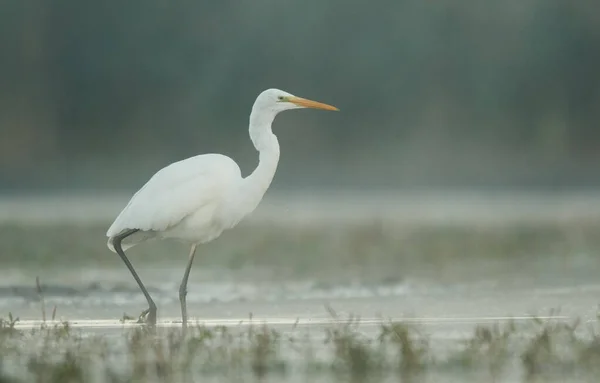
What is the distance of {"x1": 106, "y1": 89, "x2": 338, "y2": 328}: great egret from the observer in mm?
9086

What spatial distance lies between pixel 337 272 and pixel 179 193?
15.2ft

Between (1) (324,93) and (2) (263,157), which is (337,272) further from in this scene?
(1) (324,93)

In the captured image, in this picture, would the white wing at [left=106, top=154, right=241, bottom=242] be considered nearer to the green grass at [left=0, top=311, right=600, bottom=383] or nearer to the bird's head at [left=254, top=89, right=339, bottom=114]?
the bird's head at [left=254, top=89, right=339, bottom=114]

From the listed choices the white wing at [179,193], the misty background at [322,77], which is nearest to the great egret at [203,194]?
the white wing at [179,193]

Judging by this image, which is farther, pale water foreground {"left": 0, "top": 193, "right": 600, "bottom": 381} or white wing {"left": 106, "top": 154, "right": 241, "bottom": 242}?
pale water foreground {"left": 0, "top": 193, "right": 600, "bottom": 381}

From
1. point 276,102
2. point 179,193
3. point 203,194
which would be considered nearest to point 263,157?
point 276,102

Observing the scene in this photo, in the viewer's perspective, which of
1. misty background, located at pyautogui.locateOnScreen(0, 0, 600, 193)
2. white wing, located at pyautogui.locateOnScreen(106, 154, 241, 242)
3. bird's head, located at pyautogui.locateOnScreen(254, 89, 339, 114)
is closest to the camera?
white wing, located at pyautogui.locateOnScreen(106, 154, 241, 242)

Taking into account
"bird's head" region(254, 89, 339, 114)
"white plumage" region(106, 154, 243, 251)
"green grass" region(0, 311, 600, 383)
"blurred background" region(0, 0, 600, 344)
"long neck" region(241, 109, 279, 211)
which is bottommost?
"green grass" region(0, 311, 600, 383)

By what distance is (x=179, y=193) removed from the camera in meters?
9.07

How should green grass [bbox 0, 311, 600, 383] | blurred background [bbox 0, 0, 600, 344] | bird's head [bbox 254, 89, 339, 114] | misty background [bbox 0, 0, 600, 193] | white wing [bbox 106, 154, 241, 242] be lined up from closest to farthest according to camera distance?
green grass [bbox 0, 311, 600, 383] < white wing [bbox 106, 154, 241, 242] < bird's head [bbox 254, 89, 339, 114] < blurred background [bbox 0, 0, 600, 344] < misty background [bbox 0, 0, 600, 193]

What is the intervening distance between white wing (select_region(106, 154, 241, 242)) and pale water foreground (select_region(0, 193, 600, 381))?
24.3 inches

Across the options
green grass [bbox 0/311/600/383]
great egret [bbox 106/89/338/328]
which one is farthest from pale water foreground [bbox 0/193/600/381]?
great egret [bbox 106/89/338/328]

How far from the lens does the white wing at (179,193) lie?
357 inches

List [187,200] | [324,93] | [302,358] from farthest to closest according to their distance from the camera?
[324,93] → [187,200] → [302,358]
